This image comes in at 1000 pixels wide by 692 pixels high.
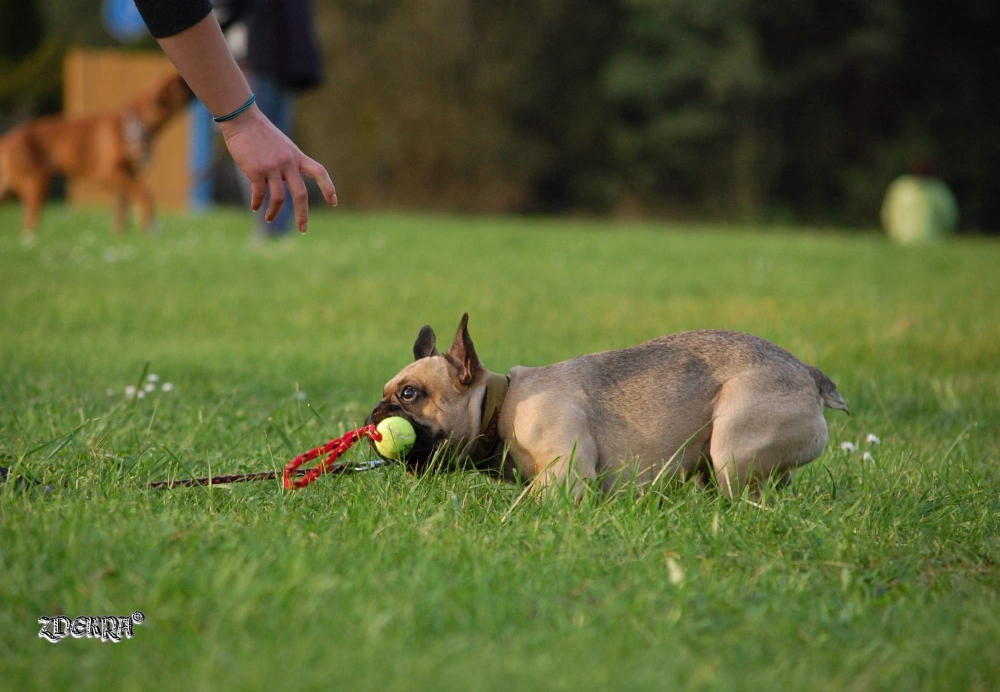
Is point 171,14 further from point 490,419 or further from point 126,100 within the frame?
point 126,100

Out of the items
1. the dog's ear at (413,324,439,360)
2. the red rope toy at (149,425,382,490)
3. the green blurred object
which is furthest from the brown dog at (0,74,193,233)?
the green blurred object

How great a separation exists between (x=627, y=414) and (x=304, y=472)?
105cm

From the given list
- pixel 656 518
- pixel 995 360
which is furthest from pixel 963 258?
pixel 656 518

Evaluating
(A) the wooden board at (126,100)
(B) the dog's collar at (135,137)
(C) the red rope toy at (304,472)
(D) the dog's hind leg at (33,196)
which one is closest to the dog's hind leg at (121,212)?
(B) the dog's collar at (135,137)

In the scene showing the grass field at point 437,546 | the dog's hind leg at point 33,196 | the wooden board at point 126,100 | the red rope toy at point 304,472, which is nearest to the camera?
the grass field at point 437,546

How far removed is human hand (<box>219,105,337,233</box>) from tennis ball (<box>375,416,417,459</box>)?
699mm

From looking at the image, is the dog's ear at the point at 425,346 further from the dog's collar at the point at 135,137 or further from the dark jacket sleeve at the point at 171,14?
the dog's collar at the point at 135,137

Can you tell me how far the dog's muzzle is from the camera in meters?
3.13

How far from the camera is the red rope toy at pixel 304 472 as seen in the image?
9.72 feet

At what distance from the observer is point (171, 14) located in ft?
8.33

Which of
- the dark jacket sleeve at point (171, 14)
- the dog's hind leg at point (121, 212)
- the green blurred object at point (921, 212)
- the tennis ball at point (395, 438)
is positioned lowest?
the green blurred object at point (921, 212)

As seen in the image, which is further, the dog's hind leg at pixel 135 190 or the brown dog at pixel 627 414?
the dog's hind leg at pixel 135 190

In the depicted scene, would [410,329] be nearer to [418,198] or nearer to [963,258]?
[963,258]

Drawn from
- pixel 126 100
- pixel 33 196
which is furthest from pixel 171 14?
pixel 126 100
